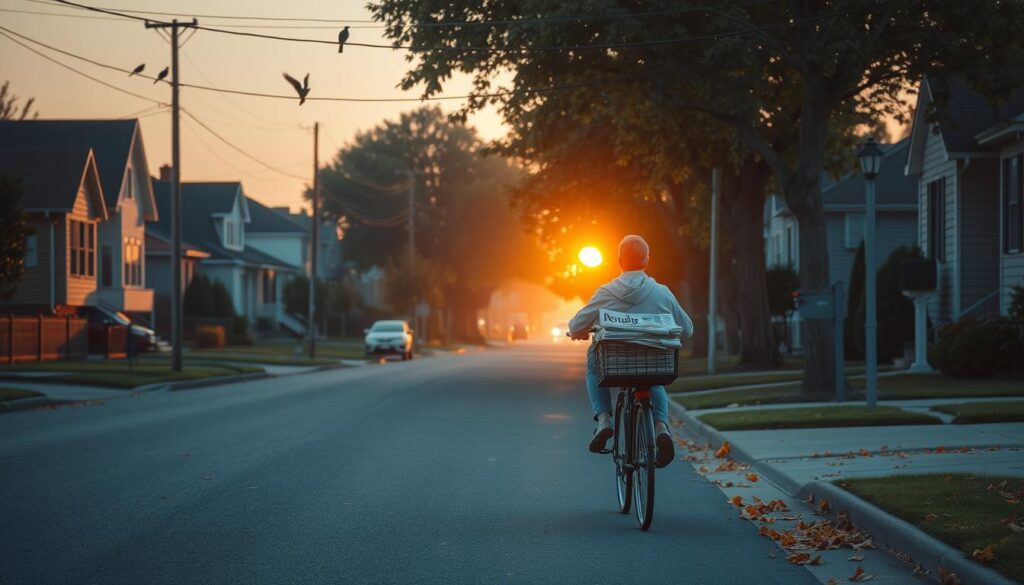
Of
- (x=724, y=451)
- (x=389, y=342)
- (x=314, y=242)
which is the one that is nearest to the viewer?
(x=724, y=451)

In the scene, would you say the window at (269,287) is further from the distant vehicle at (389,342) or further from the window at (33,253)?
the window at (33,253)

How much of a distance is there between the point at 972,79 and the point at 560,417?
28.6 ft

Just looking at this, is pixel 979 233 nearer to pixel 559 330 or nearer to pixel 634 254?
pixel 634 254

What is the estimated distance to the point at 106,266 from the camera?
4991 centimetres

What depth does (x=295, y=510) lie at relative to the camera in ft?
33.5

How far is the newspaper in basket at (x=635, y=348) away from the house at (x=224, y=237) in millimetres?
54448

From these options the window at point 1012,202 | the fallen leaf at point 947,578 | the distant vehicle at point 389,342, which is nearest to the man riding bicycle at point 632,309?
the fallen leaf at point 947,578

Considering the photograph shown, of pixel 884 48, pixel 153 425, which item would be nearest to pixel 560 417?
pixel 153 425

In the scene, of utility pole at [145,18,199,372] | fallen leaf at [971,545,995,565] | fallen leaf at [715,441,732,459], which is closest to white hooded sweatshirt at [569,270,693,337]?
fallen leaf at [971,545,995,565]

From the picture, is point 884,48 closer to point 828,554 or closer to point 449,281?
point 828,554

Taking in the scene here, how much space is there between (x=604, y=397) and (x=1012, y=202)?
61.4 feet

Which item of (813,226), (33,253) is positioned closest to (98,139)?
(33,253)

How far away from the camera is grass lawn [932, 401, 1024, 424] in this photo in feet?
52.7

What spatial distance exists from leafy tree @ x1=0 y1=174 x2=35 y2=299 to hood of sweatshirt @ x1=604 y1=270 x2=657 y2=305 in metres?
21.4
